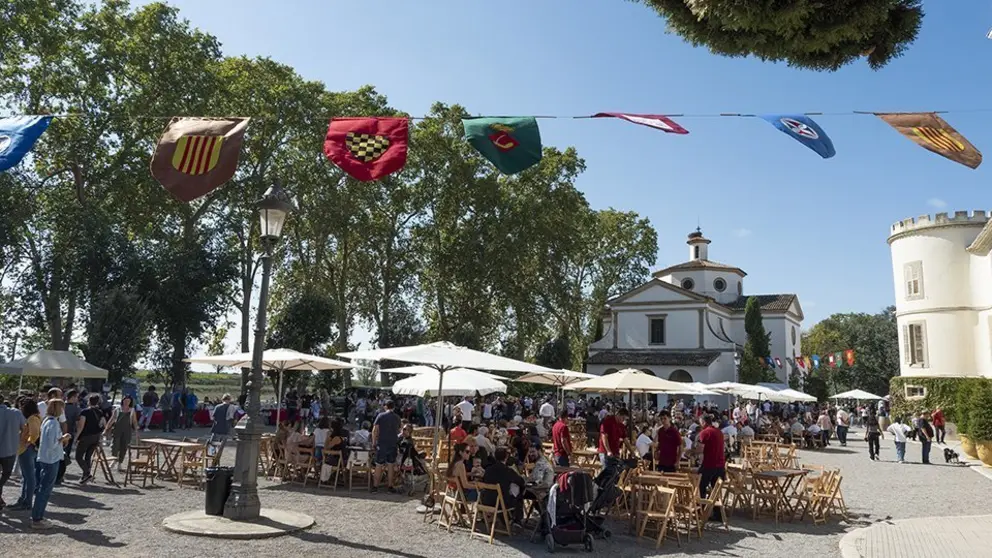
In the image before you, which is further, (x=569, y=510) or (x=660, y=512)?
(x=660, y=512)

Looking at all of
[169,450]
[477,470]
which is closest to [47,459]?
[169,450]

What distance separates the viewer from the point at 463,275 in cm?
3797

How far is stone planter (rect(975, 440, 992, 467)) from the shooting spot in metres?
18.5

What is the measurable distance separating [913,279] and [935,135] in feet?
99.7

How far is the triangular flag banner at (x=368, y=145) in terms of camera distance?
356 inches

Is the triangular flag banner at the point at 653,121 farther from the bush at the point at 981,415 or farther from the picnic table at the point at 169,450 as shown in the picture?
the bush at the point at 981,415

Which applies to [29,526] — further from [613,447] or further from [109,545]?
[613,447]

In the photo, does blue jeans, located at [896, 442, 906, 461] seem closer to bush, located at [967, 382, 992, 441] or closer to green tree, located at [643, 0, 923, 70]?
bush, located at [967, 382, 992, 441]

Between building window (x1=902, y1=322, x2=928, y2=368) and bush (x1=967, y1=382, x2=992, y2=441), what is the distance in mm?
15580

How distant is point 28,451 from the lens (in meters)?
8.56

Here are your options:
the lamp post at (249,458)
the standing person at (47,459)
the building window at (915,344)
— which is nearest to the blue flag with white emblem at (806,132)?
the lamp post at (249,458)

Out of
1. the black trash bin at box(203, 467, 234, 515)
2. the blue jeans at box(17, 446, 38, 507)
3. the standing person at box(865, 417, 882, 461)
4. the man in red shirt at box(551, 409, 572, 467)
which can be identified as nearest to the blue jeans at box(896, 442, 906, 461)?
the standing person at box(865, 417, 882, 461)

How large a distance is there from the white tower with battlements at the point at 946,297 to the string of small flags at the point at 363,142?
27545mm

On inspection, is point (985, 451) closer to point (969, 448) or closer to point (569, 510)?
point (969, 448)
